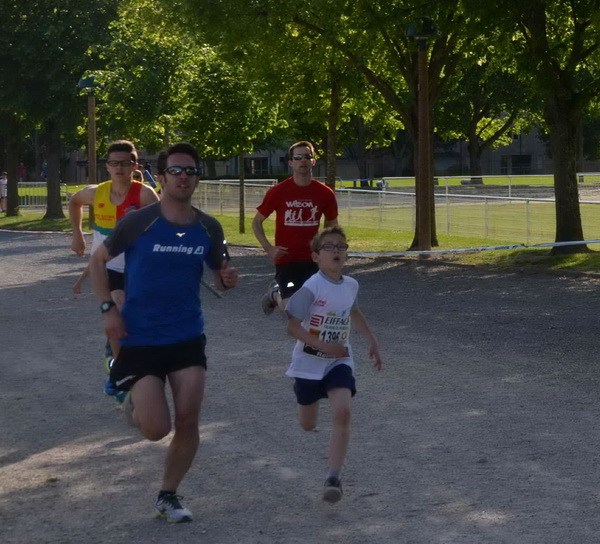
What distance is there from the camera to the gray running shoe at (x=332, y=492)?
19.0 feet

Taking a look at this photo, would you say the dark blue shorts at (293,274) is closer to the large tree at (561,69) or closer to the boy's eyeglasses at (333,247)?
the boy's eyeglasses at (333,247)

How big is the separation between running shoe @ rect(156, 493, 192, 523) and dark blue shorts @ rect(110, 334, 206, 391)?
540 mm

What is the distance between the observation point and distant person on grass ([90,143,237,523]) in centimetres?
562

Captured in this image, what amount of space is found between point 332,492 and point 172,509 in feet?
2.50

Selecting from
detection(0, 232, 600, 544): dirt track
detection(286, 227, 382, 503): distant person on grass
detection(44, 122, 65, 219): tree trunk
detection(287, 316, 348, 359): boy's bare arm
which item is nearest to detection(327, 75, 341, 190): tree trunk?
detection(0, 232, 600, 544): dirt track

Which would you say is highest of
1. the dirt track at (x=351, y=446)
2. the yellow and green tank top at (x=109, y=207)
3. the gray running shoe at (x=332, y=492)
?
the yellow and green tank top at (x=109, y=207)

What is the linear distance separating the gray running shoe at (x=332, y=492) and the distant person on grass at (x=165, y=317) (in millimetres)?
660

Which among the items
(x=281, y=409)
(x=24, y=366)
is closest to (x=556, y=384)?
(x=281, y=409)

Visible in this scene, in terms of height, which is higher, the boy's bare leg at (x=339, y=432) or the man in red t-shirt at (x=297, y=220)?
the man in red t-shirt at (x=297, y=220)

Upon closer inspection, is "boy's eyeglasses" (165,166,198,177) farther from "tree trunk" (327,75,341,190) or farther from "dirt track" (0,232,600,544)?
"tree trunk" (327,75,341,190)

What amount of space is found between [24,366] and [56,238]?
1976 cm

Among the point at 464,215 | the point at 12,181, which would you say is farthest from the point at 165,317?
the point at 12,181

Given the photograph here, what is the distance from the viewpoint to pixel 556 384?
930 centimetres

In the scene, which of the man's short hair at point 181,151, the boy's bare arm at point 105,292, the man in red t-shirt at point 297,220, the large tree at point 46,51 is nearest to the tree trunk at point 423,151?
the man in red t-shirt at point 297,220
